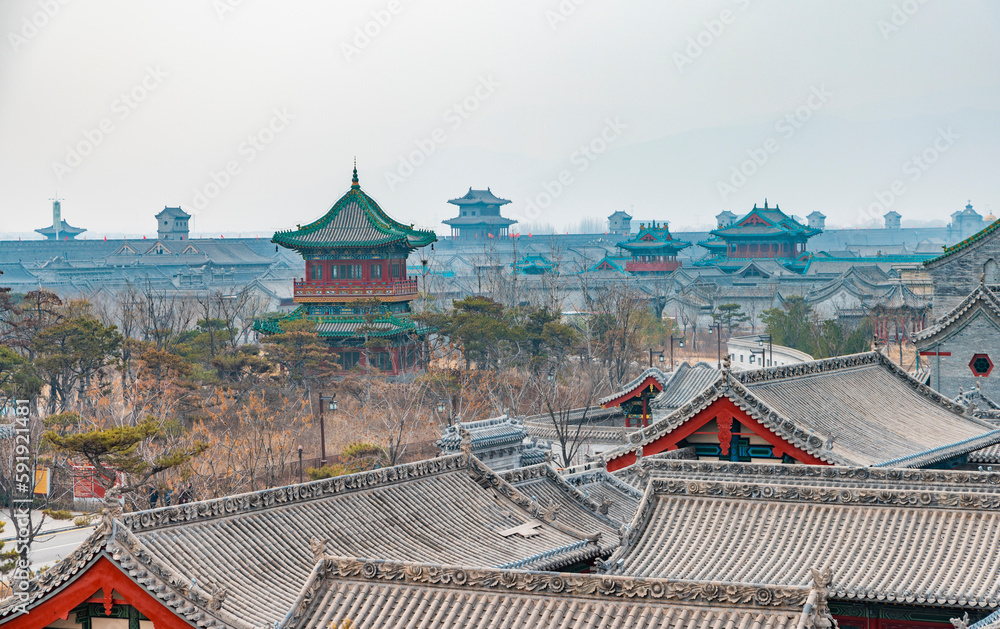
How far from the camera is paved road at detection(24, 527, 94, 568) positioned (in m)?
27.8

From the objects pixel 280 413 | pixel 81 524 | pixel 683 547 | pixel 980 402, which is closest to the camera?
pixel 683 547

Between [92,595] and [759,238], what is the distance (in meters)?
88.9

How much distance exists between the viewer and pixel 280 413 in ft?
137

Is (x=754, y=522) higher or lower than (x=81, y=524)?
higher

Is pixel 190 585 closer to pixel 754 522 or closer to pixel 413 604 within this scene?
pixel 413 604

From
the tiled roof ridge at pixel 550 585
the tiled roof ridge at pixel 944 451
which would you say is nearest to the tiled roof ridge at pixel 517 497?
the tiled roof ridge at pixel 944 451

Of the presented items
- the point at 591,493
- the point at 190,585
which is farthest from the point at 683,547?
the point at 591,493

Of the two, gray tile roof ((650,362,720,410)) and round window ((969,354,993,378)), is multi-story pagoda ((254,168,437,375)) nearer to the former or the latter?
gray tile roof ((650,362,720,410))

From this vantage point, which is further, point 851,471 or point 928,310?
point 928,310

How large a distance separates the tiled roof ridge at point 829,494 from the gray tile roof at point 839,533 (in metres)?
0.01

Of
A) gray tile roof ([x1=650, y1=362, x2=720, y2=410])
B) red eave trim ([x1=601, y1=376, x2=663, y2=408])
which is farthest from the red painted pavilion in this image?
gray tile roof ([x1=650, y1=362, x2=720, y2=410])

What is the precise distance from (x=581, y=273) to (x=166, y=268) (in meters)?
34.7

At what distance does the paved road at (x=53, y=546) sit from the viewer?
2775cm

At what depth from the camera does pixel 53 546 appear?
1161 inches
